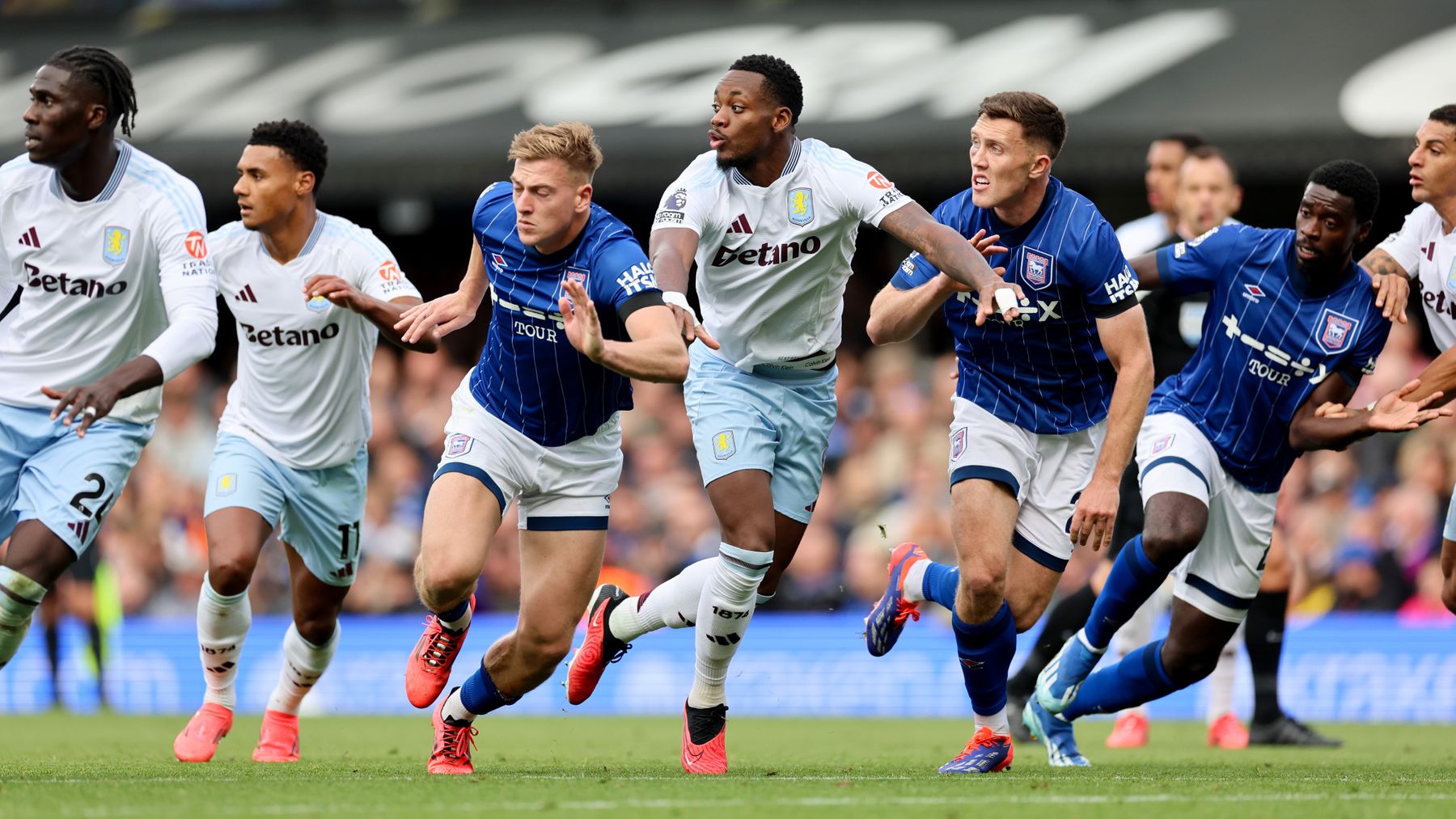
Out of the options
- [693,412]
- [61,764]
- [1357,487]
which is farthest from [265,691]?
[1357,487]

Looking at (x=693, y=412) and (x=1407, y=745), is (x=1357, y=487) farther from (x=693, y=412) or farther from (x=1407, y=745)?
(x=693, y=412)

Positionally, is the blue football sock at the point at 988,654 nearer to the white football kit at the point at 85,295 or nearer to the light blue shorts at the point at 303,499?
the light blue shorts at the point at 303,499

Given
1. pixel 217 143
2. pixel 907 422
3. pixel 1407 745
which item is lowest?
pixel 1407 745

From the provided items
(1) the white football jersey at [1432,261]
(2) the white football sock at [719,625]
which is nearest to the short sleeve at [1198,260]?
(1) the white football jersey at [1432,261]

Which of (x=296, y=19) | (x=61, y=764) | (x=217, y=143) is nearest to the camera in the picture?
(x=61, y=764)

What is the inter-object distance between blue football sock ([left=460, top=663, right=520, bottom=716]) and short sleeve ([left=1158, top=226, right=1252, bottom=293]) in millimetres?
3638

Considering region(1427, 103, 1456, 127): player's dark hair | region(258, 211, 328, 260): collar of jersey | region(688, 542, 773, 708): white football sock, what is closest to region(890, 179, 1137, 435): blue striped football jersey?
region(688, 542, 773, 708): white football sock

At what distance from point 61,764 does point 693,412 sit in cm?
330

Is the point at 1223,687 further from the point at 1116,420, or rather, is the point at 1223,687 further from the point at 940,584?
the point at 1116,420

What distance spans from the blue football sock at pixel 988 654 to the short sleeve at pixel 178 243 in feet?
11.9

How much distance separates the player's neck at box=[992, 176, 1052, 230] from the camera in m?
7.80

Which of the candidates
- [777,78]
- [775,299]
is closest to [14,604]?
[775,299]

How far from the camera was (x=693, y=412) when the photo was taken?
795 centimetres

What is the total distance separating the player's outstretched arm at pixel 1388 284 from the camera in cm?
799
